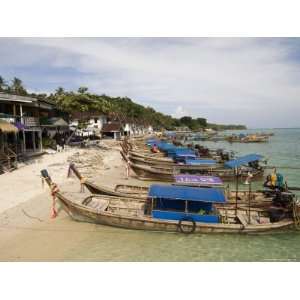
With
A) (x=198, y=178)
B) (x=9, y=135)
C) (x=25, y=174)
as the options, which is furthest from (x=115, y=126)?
(x=198, y=178)

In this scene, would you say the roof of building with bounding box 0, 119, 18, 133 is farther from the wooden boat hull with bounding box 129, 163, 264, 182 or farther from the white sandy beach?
the wooden boat hull with bounding box 129, 163, 264, 182

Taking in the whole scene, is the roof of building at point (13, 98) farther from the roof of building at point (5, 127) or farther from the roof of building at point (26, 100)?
the roof of building at point (5, 127)

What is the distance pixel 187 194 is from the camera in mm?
12203

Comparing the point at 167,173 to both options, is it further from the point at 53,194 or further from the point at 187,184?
the point at 53,194

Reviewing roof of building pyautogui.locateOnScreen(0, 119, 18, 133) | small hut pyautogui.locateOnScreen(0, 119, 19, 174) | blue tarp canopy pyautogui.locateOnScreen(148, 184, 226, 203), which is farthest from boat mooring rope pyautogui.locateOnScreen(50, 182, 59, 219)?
roof of building pyautogui.locateOnScreen(0, 119, 18, 133)

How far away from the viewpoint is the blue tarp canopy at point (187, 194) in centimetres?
1191

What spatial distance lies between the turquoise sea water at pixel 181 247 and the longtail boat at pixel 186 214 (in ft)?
1.12

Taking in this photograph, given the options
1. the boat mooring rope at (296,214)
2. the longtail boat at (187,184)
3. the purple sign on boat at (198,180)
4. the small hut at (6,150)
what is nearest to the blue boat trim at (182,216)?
the longtail boat at (187,184)

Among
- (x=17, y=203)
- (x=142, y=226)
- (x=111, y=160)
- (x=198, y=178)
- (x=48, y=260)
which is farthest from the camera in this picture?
(x=111, y=160)

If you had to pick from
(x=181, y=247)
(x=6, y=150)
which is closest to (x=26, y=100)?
(x=6, y=150)

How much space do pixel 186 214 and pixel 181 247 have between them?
1.61 meters

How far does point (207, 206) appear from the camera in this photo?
12.8 meters

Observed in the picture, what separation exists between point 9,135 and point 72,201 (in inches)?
690
